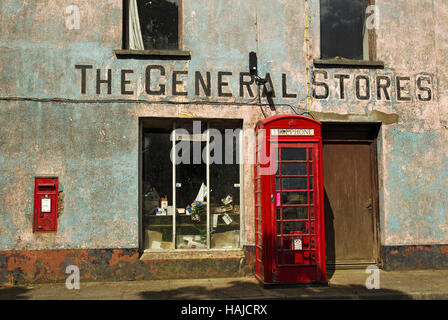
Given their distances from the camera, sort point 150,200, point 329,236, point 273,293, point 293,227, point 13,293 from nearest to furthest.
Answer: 1. point 273,293
2. point 13,293
3. point 293,227
4. point 150,200
5. point 329,236

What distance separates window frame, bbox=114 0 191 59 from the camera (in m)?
8.82

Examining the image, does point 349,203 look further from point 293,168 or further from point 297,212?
point 293,168

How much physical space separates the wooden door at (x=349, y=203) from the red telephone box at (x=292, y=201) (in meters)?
1.43

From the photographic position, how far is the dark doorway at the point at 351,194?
9.41m

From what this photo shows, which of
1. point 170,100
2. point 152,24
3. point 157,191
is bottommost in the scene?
point 157,191

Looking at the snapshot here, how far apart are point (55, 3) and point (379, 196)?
7449 millimetres

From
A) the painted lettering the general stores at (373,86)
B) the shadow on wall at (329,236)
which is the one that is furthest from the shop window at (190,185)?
the painted lettering the general stores at (373,86)

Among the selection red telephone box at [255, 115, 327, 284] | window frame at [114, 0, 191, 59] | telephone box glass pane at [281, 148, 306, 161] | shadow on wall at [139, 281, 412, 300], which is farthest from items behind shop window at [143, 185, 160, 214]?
telephone box glass pane at [281, 148, 306, 161]

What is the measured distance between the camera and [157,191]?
9055mm

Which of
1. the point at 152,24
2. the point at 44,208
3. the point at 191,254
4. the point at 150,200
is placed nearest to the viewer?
the point at 44,208

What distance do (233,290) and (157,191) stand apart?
2518 millimetres

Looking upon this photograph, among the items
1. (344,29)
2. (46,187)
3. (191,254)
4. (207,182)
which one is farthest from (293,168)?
(46,187)

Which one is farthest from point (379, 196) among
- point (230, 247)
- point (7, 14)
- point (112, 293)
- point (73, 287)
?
point (7, 14)

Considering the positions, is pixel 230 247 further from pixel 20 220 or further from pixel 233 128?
pixel 20 220
